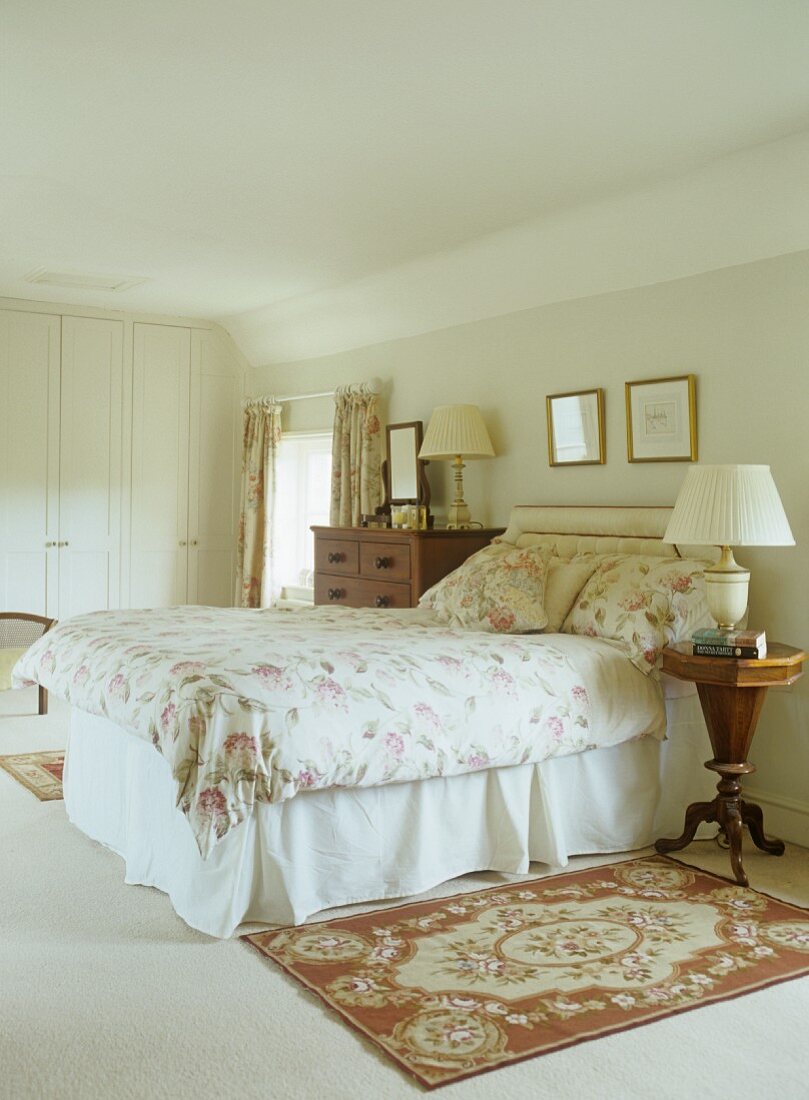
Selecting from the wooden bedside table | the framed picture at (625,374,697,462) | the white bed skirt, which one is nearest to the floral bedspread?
the white bed skirt

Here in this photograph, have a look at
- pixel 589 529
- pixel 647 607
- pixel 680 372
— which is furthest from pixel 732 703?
pixel 680 372

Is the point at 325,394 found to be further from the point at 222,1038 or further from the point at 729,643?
the point at 222,1038

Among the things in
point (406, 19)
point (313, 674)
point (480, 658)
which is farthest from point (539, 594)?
point (406, 19)

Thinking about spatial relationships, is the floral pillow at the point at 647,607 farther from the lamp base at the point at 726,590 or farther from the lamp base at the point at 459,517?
the lamp base at the point at 459,517

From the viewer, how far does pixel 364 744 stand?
3027 millimetres

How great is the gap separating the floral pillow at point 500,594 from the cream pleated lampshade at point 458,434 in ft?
2.95

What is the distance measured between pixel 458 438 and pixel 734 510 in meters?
1.96

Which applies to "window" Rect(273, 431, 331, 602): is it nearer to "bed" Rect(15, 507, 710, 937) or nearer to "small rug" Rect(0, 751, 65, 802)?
"small rug" Rect(0, 751, 65, 802)

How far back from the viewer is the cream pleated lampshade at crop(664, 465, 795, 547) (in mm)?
3344

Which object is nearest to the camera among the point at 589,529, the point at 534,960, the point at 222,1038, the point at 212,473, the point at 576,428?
the point at 222,1038

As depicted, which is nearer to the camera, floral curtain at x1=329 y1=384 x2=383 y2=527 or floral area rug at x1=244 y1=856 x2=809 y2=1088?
floral area rug at x1=244 y1=856 x2=809 y2=1088

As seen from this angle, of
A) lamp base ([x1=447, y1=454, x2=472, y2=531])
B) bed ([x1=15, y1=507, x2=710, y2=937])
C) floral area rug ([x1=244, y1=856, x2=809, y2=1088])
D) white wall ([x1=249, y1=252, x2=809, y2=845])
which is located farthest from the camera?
lamp base ([x1=447, y1=454, x2=472, y2=531])

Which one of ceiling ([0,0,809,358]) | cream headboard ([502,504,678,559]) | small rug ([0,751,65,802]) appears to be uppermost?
ceiling ([0,0,809,358])

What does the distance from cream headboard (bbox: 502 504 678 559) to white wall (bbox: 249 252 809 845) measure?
13 cm
